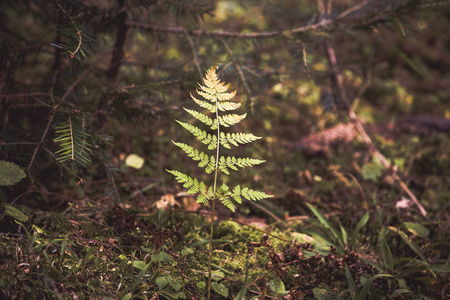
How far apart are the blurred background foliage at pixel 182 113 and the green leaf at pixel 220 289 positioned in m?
0.94

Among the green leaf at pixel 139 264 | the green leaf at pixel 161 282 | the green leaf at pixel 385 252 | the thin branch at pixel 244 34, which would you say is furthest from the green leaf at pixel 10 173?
the green leaf at pixel 385 252

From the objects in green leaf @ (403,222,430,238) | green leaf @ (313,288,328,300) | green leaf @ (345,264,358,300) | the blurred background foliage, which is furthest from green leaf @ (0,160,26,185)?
green leaf @ (403,222,430,238)

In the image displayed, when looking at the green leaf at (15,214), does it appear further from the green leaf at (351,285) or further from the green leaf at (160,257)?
the green leaf at (351,285)

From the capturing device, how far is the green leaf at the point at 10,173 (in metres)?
1.75

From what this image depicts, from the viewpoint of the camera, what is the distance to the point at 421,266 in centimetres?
215

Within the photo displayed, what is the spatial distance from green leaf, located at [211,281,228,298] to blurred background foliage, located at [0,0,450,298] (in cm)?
94

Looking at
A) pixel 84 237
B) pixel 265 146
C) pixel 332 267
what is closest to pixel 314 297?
pixel 332 267

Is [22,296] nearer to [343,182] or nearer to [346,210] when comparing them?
[346,210]

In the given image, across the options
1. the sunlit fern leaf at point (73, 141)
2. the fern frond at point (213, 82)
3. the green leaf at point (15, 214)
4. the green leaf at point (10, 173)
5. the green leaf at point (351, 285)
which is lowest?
the green leaf at point (351, 285)

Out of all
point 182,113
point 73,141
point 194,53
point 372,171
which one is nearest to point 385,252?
point 372,171

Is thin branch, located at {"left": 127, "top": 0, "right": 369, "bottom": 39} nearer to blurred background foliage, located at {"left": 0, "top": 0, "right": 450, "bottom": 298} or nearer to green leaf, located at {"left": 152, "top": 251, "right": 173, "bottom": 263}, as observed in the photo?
blurred background foliage, located at {"left": 0, "top": 0, "right": 450, "bottom": 298}

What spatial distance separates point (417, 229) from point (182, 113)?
7.11ft

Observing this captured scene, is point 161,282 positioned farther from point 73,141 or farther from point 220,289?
point 73,141

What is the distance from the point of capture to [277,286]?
1825 mm
